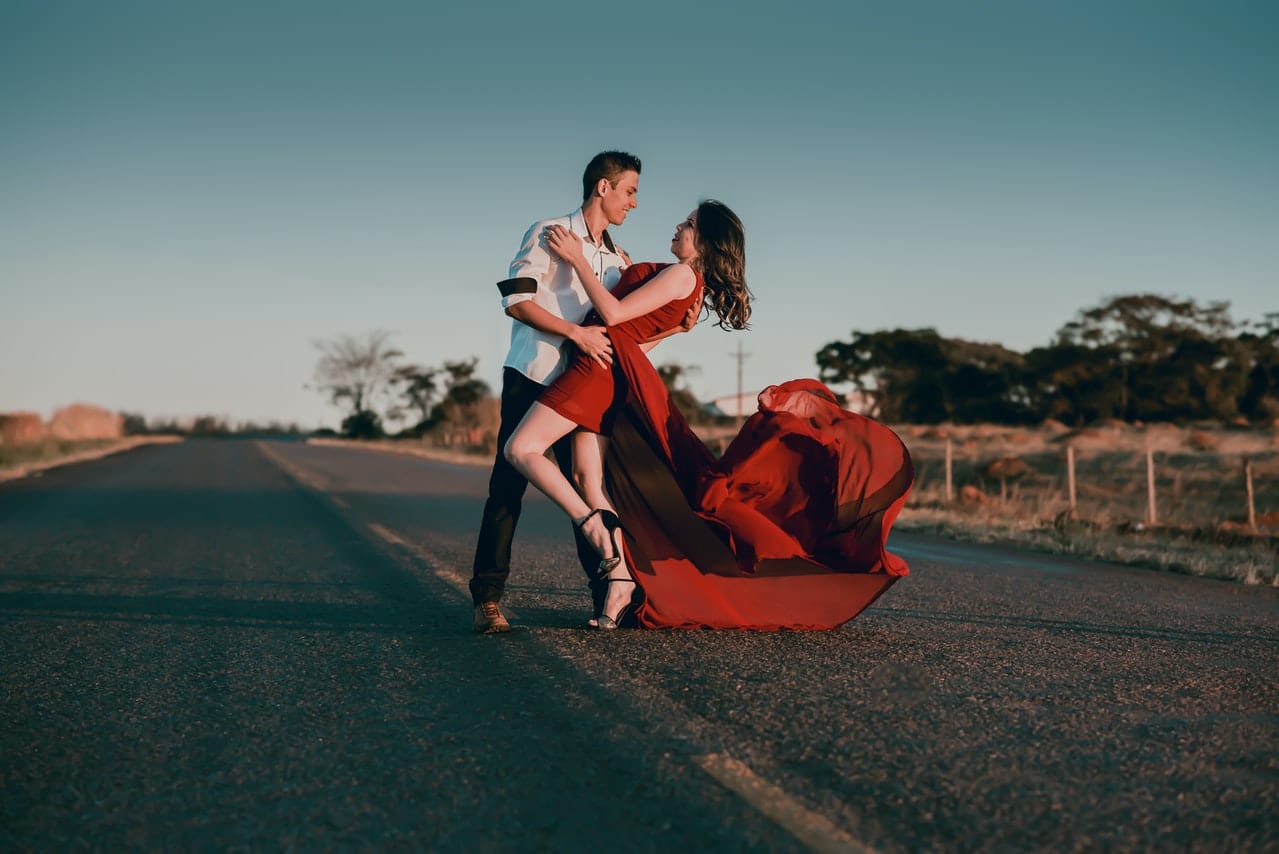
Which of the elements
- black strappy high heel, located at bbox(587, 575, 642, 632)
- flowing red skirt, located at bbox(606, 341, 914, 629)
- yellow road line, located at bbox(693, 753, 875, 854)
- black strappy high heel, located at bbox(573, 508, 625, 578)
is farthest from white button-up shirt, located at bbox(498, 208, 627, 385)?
yellow road line, located at bbox(693, 753, 875, 854)

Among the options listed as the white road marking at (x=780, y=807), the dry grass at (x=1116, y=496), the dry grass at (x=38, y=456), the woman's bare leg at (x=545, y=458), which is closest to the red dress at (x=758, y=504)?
the woman's bare leg at (x=545, y=458)

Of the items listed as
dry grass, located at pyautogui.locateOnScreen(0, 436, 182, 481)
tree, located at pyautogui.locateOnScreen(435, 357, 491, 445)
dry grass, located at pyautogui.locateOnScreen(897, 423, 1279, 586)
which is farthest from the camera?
tree, located at pyautogui.locateOnScreen(435, 357, 491, 445)

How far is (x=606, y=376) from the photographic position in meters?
4.12

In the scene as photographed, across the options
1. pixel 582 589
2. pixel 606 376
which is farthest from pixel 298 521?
pixel 606 376

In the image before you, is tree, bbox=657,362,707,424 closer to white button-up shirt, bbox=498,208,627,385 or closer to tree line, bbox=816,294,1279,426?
tree line, bbox=816,294,1279,426

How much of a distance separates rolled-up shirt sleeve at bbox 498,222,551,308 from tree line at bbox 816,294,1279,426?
42.1m

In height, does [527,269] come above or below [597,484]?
above

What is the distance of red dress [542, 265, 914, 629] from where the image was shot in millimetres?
4062

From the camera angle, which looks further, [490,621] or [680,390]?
[680,390]

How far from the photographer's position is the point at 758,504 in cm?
410

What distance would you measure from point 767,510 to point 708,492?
289 mm

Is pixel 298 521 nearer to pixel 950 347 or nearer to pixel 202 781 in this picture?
pixel 202 781

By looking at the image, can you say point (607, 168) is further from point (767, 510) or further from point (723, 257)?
point (767, 510)

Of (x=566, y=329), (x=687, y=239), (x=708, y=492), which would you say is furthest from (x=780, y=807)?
(x=687, y=239)
